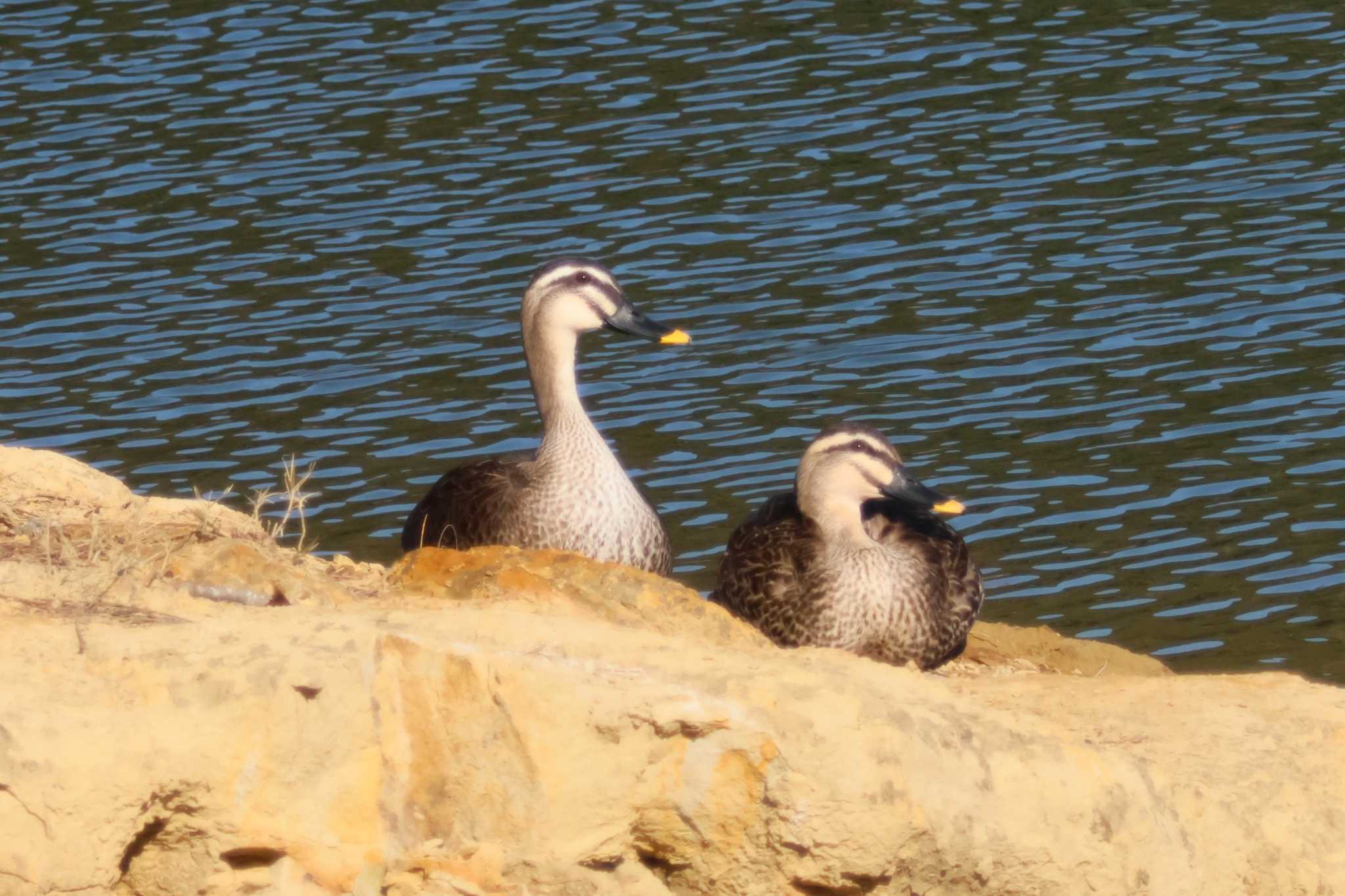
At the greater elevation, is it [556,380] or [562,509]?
[556,380]

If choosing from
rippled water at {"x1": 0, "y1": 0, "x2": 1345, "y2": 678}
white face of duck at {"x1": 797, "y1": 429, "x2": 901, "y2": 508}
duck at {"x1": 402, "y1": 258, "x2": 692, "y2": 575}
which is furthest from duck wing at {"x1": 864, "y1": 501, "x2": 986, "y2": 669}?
duck at {"x1": 402, "y1": 258, "x2": 692, "y2": 575}

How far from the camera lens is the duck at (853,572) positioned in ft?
28.2

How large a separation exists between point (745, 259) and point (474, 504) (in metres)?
6.01

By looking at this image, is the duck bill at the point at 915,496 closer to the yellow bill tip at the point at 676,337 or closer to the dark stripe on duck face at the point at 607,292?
the yellow bill tip at the point at 676,337

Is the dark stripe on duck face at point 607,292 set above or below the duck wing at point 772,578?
above

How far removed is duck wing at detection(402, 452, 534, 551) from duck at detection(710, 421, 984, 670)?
1.01 m

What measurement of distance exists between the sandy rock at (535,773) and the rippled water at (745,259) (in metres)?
3.26

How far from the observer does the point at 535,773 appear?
5.45 m

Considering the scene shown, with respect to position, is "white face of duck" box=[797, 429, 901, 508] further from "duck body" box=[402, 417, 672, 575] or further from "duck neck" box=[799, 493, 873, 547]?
"duck body" box=[402, 417, 672, 575]

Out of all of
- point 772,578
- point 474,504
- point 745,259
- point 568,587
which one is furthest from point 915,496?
point 745,259

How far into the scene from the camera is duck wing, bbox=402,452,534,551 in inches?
348

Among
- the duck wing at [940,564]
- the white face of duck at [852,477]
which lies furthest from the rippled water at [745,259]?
the white face of duck at [852,477]

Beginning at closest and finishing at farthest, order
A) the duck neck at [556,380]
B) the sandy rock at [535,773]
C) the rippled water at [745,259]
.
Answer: the sandy rock at [535,773] → the duck neck at [556,380] → the rippled water at [745,259]

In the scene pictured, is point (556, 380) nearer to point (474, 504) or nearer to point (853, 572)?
point (474, 504)
